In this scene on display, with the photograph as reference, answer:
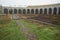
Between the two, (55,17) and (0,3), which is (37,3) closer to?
(55,17)

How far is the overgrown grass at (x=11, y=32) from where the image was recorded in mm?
4066

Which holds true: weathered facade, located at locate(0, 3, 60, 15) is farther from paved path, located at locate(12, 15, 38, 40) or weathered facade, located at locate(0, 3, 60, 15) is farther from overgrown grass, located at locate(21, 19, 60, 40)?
overgrown grass, located at locate(21, 19, 60, 40)

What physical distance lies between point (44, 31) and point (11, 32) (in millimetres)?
890

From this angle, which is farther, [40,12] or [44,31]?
[40,12]

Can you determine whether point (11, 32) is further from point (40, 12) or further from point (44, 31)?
point (40, 12)

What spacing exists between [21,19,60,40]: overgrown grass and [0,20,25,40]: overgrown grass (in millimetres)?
332

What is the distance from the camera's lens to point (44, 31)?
4090 millimetres

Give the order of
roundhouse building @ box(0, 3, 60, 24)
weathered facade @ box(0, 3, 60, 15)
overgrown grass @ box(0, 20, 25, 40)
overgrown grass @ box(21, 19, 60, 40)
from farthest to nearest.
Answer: weathered facade @ box(0, 3, 60, 15) < roundhouse building @ box(0, 3, 60, 24) < overgrown grass @ box(0, 20, 25, 40) < overgrown grass @ box(21, 19, 60, 40)

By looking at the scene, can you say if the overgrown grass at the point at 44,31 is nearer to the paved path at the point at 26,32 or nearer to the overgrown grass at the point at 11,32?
the paved path at the point at 26,32

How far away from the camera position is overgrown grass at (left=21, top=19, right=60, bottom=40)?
391 cm

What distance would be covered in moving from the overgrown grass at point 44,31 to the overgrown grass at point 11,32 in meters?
0.33

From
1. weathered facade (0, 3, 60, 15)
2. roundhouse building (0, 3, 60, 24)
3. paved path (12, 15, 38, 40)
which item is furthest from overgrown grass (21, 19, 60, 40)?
weathered facade (0, 3, 60, 15)

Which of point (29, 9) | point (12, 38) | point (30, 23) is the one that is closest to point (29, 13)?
point (29, 9)

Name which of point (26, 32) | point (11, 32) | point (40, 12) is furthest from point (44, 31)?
point (40, 12)
